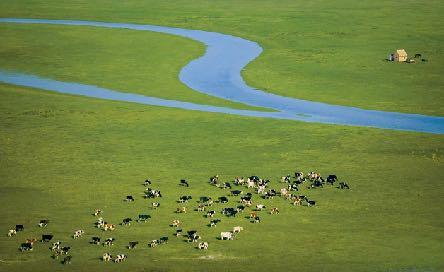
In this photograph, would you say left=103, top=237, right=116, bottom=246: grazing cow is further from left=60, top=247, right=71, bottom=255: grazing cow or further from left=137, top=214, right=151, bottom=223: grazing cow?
left=137, top=214, right=151, bottom=223: grazing cow

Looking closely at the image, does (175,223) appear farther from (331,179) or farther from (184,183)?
(331,179)

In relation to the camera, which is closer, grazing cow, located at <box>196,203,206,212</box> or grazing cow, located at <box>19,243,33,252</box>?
grazing cow, located at <box>19,243,33,252</box>

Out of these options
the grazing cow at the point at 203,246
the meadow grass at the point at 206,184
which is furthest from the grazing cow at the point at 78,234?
the grazing cow at the point at 203,246

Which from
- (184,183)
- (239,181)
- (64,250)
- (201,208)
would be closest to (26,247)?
(64,250)

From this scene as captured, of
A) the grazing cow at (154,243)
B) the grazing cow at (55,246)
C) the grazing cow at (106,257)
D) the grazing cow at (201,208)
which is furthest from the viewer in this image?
the grazing cow at (201,208)

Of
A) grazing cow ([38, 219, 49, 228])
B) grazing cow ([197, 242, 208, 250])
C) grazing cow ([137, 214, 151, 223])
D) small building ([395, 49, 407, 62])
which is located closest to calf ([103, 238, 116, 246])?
grazing cow ([137, 214, 151, 223])

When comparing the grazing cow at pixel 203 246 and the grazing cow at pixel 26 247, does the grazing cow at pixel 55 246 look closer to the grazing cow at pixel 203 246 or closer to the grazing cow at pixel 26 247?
the grazing cow at pixel 26 247

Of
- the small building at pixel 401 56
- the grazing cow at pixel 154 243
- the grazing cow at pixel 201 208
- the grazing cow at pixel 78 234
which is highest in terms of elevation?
the small building at pixel 401 56
